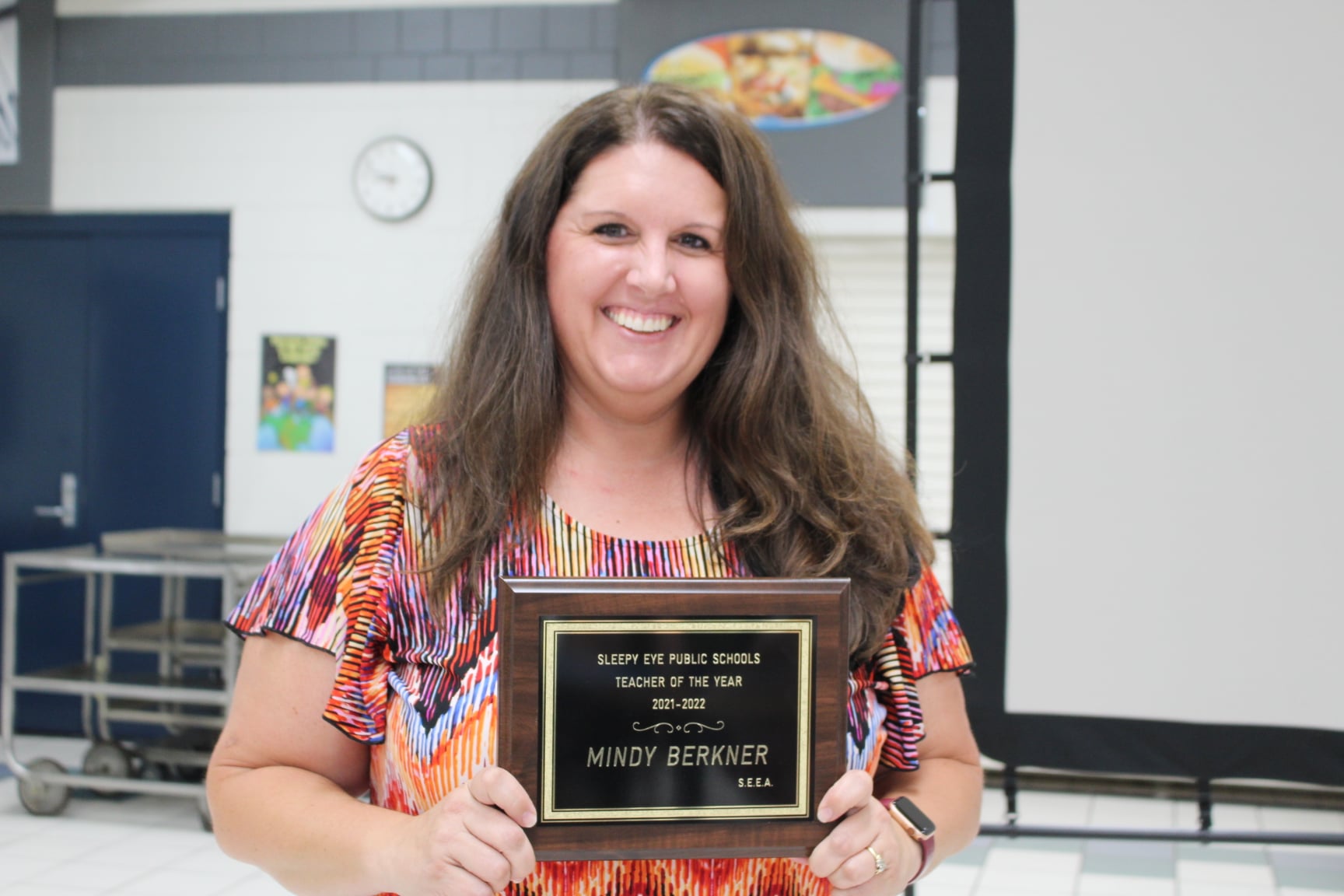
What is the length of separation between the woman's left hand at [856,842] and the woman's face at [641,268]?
1.46 feet

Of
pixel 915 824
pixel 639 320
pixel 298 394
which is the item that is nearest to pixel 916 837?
pixel 915 824

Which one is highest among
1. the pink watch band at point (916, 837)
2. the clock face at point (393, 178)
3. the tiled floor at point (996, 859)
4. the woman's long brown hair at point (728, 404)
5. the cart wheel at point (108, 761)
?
the clock face at point (393, 178)

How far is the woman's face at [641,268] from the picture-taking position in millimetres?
1252

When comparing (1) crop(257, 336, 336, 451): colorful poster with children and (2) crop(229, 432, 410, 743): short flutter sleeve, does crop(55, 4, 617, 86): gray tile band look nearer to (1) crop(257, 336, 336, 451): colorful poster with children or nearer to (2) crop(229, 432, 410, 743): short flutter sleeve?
(1) crop(257, 336, 336, 451): colorful poster with children

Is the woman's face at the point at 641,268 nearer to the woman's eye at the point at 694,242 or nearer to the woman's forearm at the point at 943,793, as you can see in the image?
the woman's eye at the point at 694,242

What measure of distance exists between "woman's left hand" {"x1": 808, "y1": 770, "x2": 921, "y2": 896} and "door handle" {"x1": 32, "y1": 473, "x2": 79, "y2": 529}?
5.91m

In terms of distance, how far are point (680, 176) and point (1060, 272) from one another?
4.50 ft

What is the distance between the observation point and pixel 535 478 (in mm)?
1332

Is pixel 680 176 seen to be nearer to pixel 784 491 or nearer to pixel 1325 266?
pixel 784 491

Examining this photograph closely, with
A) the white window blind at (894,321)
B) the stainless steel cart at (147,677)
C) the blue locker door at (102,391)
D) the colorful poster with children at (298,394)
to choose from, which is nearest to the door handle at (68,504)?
the blue locker door at (102,391)

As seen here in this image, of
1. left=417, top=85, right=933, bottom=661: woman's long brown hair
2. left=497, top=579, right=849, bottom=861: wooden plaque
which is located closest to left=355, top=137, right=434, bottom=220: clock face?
left=417, top=85, right=933, bottom=661: woman's long brown hair

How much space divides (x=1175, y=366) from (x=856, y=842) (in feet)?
5.11

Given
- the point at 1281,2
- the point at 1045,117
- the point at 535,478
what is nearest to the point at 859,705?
the point at 535,478

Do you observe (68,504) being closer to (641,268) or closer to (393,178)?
(393,178)
